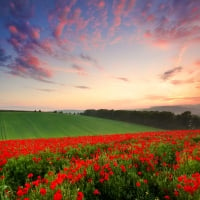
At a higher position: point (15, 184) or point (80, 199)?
point (80, 199)

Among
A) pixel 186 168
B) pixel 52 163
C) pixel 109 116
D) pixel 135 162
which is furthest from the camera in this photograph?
pixel 109 116

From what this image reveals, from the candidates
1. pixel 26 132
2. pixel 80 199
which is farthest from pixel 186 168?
pixel 26 132

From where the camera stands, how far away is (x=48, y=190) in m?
4.95

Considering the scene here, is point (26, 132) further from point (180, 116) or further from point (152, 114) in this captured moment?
point (180, 116)

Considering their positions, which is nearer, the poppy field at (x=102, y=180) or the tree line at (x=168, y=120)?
the poppy field at (x=102, y=180)

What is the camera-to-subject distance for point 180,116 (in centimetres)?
7950

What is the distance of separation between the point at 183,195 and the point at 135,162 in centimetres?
259

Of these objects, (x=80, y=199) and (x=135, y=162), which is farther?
(x=135, y=162)

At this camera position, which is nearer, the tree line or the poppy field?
the poppy field

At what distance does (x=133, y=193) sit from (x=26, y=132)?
44145 millimetres

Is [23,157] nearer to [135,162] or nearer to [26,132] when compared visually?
[135,162]

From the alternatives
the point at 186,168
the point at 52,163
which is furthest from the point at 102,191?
the point at 52,163

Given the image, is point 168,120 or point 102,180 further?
point 168,120

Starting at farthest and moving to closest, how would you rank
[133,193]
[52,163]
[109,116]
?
[109,116]
[52,163]
[133,193]
